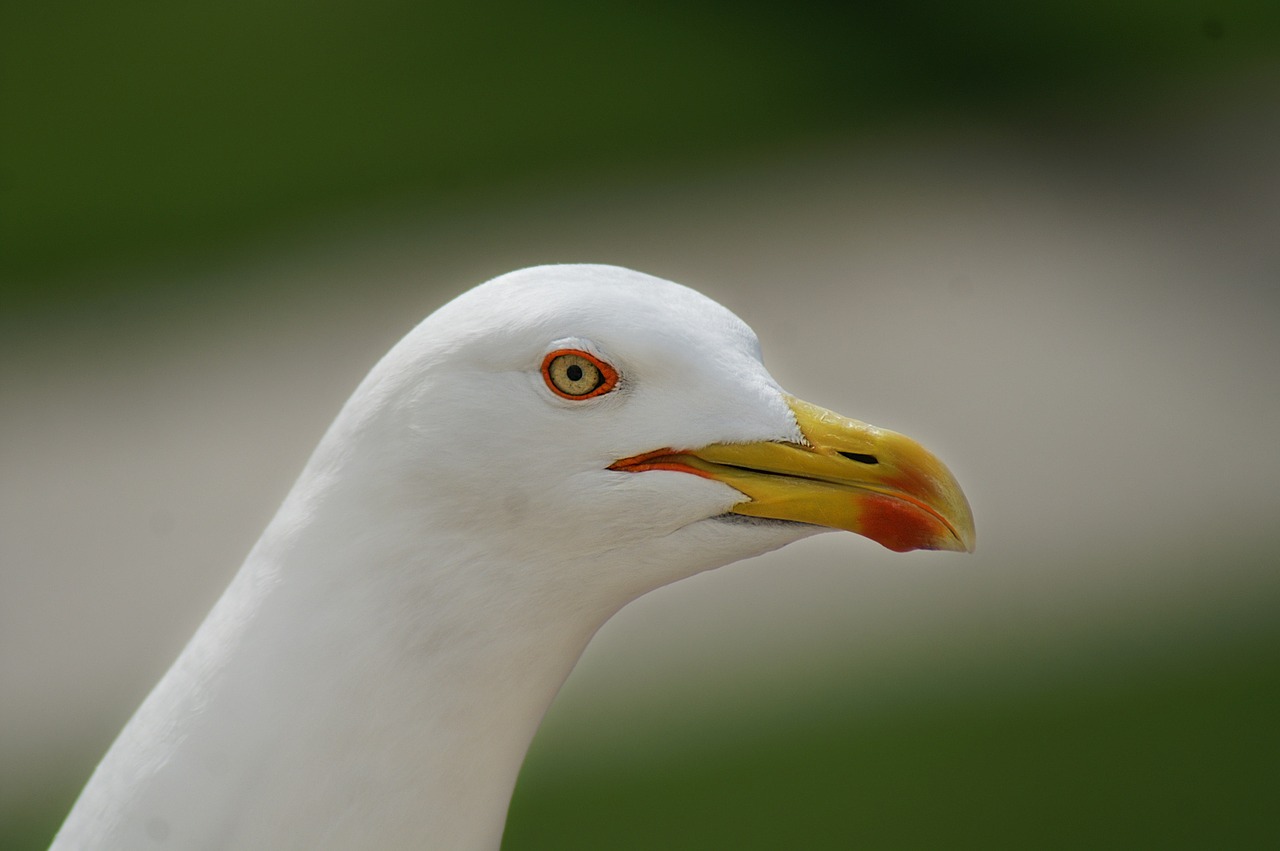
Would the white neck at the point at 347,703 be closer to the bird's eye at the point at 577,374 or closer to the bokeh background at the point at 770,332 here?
the bird's eye at the point at 577,374

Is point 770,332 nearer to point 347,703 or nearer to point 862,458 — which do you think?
point 862,458

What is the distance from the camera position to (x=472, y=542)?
1.61 metres

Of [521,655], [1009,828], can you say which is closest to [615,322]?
[521,655]

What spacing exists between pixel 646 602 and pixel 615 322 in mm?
3517

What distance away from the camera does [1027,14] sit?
7.88 meters

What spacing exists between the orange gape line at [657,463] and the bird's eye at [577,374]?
0.28 ft

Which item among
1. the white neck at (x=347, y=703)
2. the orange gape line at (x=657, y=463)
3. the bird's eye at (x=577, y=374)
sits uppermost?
the bird's eye at (x=577, y=374)

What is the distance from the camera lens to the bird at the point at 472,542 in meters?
1.60

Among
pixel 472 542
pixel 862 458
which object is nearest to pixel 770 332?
pixel 862 458

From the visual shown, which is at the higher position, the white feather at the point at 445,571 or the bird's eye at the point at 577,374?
the bird's eye at the point at 577,374

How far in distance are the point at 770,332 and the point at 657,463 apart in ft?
14.7

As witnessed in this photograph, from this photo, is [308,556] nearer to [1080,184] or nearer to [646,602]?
[646,602]

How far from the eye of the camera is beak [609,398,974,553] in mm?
1622

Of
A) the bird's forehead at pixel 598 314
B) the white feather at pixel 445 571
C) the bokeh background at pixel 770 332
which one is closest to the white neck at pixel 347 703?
the white feather at pixel 445 571
